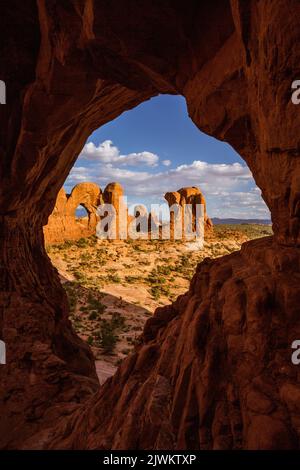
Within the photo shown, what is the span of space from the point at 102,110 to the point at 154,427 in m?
9.48

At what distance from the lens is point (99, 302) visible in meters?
21.9

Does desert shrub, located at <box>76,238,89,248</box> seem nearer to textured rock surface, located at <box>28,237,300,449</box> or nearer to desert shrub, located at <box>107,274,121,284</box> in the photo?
desert shrub, located at <box>107,274,121,284</box>

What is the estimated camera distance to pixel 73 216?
37.5 metres

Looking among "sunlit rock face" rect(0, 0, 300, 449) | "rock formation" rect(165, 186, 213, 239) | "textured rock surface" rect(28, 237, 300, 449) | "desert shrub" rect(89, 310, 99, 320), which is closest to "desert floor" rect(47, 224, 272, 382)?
"desert shrub" rect(89, 310, 99, 320)

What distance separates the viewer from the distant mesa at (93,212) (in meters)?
35.5

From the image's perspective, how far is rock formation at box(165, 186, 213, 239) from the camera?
146 ft

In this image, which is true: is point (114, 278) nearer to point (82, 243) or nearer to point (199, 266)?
point (82, 243)

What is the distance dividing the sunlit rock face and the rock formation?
3568 centimetres

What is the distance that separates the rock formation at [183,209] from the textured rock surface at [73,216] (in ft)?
40.8

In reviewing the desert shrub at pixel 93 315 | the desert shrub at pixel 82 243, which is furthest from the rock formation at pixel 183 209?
the desert shrub at pixel 93 315

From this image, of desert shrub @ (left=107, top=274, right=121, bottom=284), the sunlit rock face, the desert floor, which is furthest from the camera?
desert shrub @ (left=107, top=274, right=121, bottom=284)

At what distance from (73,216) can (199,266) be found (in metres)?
34.5
